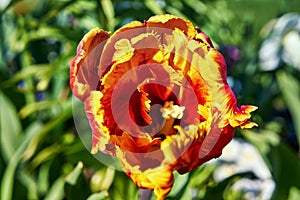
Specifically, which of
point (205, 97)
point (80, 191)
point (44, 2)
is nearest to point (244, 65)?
point (44, 2)

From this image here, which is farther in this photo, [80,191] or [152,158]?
[80,191]

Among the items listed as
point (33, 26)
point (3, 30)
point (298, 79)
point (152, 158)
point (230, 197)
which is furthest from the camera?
point (298, 79)

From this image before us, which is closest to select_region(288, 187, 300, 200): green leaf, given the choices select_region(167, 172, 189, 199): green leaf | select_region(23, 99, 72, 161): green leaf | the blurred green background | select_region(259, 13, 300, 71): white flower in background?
the blurred green background

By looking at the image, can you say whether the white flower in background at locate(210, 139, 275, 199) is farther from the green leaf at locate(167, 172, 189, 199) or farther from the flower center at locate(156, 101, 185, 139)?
the flower center at locate(156, 101, 185, 139)

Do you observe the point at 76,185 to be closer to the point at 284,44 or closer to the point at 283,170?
the point at 283,170

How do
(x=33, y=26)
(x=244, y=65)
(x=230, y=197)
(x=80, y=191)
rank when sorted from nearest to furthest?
1. (x=80, y=191)
2. (x=230, y=197)
3. (x=33, y=26)
4. (x=244, y=65)

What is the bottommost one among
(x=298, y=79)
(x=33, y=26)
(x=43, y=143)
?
(x=298, y=79)

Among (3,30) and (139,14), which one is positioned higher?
(139,14)

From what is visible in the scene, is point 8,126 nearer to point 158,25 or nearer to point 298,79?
point 158,25
